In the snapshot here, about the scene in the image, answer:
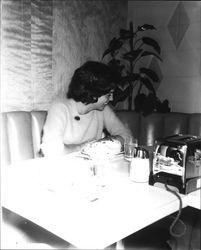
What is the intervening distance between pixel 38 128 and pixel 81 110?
35 centimetres

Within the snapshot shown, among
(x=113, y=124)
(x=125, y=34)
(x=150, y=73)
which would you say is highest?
(x=125, y=34)

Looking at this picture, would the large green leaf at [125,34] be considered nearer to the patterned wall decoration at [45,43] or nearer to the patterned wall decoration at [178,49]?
the patterned wall decoration at [45,43]

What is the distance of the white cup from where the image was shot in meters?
1.32

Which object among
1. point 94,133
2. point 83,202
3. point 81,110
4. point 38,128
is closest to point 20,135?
point 38,128

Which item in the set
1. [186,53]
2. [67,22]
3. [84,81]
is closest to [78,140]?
[84,81]

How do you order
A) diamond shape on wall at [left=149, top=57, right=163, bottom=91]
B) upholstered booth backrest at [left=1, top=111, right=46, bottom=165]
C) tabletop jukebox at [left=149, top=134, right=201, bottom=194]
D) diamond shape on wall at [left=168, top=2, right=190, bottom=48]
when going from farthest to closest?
diamond shape on wall at [left=149, top=57, right=163, bottom=91]
diamond shape on wall at [left=168, top=2, right=190, bottom=48]
upholstered booth backrest at [left=1, top=111, right=46, bottom=165]
tabletop jukebox at [left=149, top=134, right=201, bottom=194]

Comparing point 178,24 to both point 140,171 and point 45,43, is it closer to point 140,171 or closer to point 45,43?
point 45,43

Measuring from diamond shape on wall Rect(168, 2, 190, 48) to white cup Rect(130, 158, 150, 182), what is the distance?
92.0 inches

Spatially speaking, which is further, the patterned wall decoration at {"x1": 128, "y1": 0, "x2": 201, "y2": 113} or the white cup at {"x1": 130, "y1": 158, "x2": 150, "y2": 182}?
the patterned wall decoration at {"x1": 128, "y1": 0, "x2": 201, "y2": 113}

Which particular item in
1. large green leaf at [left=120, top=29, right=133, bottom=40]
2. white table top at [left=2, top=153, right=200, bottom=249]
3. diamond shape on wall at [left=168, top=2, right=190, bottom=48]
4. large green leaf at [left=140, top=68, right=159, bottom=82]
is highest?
diamond shape on wall at [left=168, top=2, right=190, bottom=48]

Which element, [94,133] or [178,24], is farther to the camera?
[178,24]

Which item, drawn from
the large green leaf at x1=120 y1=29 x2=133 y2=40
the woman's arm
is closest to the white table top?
the woman's arm

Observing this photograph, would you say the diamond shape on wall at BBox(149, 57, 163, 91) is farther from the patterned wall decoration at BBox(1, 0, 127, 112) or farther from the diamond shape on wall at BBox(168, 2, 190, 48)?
the patterned wall decoration at BBox(1, 0, 127, 112)

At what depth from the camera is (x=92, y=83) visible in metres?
2.21
